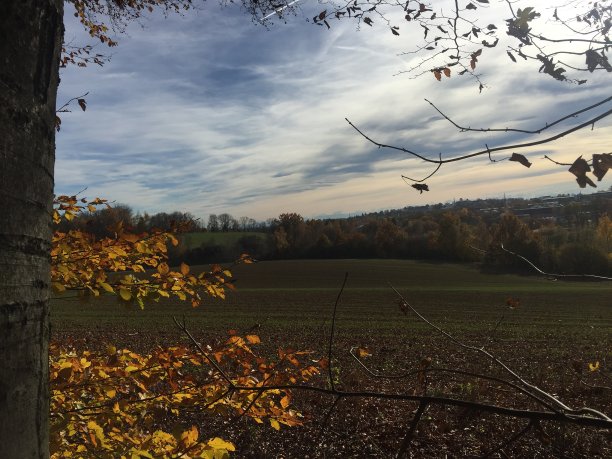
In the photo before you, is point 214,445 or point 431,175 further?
point 214,445

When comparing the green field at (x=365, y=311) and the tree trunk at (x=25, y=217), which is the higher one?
the tree trunk at (x=25, y=217)

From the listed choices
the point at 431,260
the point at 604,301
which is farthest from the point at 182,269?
the point at 431,260

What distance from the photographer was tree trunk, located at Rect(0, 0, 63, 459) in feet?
2.62

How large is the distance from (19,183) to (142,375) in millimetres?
2189

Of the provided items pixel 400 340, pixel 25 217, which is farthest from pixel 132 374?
pixel 400 340

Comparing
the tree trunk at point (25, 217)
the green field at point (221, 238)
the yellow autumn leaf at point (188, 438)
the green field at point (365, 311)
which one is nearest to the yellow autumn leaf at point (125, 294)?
the yellow autumn leaf at point (188, 438)

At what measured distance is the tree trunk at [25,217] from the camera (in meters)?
0.80

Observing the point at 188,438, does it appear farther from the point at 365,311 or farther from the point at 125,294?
the point at 365,311

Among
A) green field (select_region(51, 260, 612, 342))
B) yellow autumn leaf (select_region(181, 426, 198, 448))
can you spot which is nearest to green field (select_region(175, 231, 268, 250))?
green field (select_region(51, 260, 612, 342))

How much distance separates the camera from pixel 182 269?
285 cm

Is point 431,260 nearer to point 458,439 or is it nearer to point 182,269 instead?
point 458,439

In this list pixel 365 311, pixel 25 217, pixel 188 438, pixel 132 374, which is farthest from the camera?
pixel 365 311

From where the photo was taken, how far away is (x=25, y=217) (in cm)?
84

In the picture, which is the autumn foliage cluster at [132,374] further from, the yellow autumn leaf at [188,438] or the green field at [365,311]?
the green field at [365,311]
